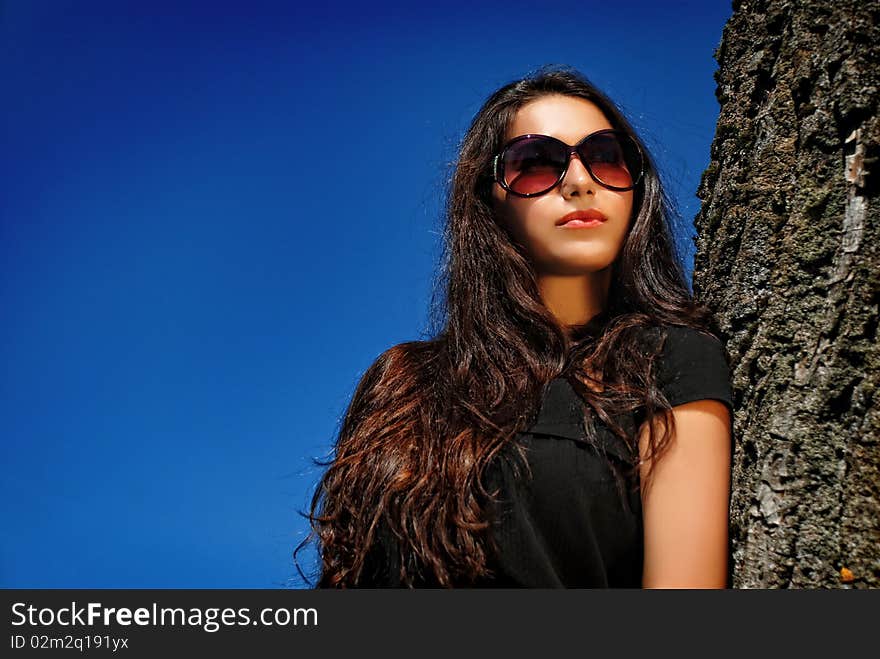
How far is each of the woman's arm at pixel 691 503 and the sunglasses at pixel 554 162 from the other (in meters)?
0.80

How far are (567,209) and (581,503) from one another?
A: 0.89 meters

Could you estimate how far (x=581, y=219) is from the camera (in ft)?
7.87

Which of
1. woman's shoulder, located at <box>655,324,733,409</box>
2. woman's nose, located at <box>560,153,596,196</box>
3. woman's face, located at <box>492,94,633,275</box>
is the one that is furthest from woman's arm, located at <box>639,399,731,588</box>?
woman's nose, located at <box>560,153,596,196</box>

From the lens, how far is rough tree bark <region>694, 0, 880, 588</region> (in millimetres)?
1621

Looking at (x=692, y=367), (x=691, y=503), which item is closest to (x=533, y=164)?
(x=692, y=367)

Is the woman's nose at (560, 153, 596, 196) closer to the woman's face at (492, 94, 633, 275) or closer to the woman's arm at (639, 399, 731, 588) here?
the woman's face at (492, 94, 633, 275)

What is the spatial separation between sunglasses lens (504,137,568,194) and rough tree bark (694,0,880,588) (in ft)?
1.74

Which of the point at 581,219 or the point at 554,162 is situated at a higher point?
the point at 554,162

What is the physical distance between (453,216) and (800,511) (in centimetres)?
148

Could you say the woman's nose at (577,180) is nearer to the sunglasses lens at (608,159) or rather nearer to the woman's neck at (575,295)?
the sunglasses lens at (608,159)

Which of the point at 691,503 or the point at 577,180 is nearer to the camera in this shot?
the point at 691,503

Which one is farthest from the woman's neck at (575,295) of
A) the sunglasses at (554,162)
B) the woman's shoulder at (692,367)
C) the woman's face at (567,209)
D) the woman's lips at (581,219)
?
the woman's shoulder at (692,367)

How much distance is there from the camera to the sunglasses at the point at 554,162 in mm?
2395

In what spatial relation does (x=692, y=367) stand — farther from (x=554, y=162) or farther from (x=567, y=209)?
(x=554, y=162)
